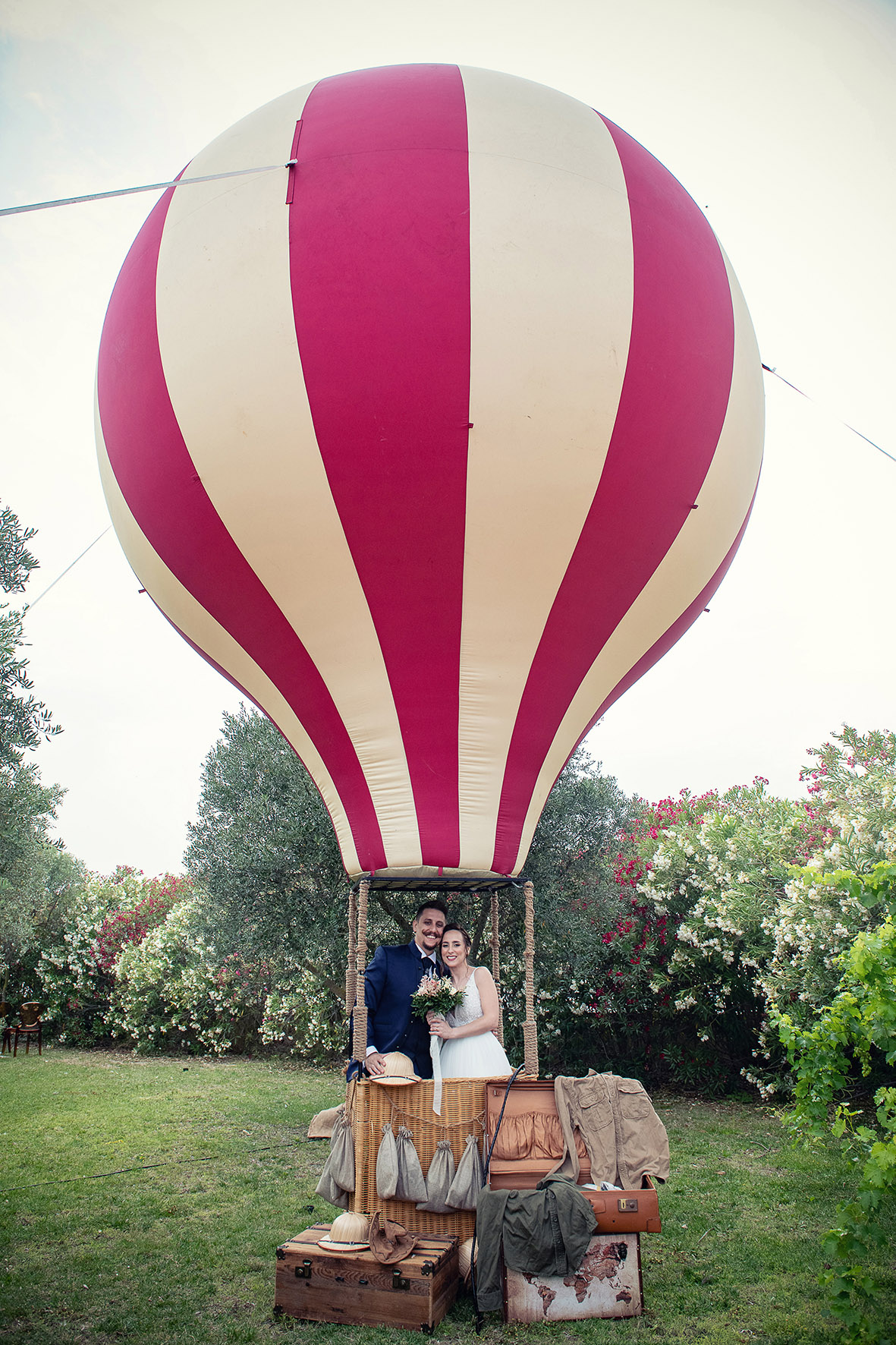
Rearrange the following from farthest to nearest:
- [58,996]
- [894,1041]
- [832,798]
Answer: [58,996] < [832,798] < [894,1041]

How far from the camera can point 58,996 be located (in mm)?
17844

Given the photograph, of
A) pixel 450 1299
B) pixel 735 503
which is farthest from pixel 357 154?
pixel 450 1299

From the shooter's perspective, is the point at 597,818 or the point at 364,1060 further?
the point at 597,818

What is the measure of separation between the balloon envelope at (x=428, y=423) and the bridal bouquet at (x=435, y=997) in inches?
24.8

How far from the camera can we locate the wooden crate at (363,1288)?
13.3 feet

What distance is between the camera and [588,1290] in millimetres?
4180

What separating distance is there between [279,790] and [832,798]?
5810 millimetres

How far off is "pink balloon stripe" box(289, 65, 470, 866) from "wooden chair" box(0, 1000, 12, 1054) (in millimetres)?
14028

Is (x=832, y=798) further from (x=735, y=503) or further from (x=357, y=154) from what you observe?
(x=357, y=154)

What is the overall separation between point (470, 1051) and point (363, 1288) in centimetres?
123

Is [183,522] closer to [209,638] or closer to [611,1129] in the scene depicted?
[209,638]

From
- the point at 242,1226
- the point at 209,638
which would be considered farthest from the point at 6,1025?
the point at 209,638

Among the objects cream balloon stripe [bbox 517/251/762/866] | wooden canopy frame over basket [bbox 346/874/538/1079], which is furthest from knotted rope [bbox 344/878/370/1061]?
cream balloon stripe [bbox 517/251/762/866]

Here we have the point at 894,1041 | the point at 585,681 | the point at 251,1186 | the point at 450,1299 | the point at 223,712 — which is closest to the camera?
the point at 894,1041
